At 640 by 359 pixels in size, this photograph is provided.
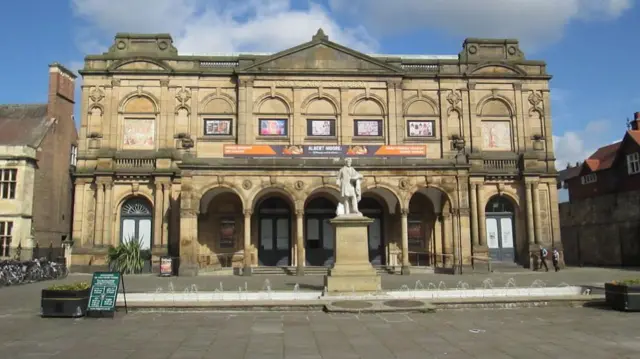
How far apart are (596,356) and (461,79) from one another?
1150 inches

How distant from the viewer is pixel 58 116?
125ft

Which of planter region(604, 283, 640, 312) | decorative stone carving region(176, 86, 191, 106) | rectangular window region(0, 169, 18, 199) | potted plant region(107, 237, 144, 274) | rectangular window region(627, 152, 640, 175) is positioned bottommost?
planter region(604, 283, 640, 312)

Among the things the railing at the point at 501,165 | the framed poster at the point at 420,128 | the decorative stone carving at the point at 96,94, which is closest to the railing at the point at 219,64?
the decorative stone carving at the point at 96,94

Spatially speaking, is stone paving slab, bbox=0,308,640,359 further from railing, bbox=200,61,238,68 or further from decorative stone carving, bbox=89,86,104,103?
railing, bbox=200,61,238,68

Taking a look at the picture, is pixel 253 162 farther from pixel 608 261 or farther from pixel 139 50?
pixel 608 261

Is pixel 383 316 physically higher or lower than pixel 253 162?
lower

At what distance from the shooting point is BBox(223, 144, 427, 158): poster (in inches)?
1181

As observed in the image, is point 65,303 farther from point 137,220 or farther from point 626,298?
point 137,220

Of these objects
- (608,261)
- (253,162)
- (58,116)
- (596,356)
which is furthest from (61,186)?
(608,261)

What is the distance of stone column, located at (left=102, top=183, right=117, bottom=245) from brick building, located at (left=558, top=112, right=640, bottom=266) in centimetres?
3722

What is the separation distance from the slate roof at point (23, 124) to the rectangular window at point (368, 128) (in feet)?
72.2

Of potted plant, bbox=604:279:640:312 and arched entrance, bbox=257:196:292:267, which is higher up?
arched entrance, bbox=257:196:292:267

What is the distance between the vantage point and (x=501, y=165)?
114ft

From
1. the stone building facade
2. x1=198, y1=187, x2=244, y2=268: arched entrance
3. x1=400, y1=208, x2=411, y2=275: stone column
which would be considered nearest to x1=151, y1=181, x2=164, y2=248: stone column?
the stone building facade
